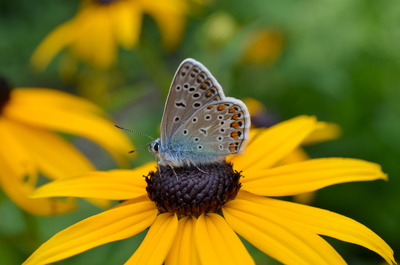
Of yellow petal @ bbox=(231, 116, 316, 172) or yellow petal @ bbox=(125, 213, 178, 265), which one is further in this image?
yellow petal @ bbox=(231, 116, 316, 172)

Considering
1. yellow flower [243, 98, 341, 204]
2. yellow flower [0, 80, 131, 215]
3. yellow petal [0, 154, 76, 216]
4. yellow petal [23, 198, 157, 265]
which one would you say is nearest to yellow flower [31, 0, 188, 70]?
yellow flower [0, 80, 131, 215]

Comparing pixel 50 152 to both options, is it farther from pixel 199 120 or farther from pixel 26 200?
pixel 199 120

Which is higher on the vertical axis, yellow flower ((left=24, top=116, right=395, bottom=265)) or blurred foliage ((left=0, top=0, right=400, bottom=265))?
blurred foliage ((left=0, top=0, right=400, bottom=265))

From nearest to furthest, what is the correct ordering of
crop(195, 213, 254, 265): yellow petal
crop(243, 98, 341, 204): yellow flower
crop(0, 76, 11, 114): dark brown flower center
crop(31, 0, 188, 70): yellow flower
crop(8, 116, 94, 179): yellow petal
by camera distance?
crop(195, 213, 254, 265): yellow petal
crop(8, 116, 94, 179): yellow petal
crop(0, 76, 11, 114): dark brown flower center
crop(243, 98, 341, 204): yellow flower
crop(31, 0, 188, 70): yellow flower

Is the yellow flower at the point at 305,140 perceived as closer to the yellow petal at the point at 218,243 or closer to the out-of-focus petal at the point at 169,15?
the out-of-focus petal at the point at 169,15

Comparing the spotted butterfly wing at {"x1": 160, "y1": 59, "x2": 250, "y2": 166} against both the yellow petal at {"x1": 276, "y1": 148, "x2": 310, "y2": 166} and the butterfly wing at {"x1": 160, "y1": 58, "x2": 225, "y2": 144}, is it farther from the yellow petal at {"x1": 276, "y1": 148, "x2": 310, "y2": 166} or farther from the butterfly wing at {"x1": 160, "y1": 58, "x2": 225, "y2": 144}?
the yellow petal at {"x1": 276, "y1": 148, "x2": 310, "y2": 166}

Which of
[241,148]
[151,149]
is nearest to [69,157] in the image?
[151,149]

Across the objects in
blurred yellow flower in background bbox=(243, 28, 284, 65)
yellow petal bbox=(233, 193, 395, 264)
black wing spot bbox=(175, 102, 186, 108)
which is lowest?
yellow petal bbox=(233, 193, 395, 264)
